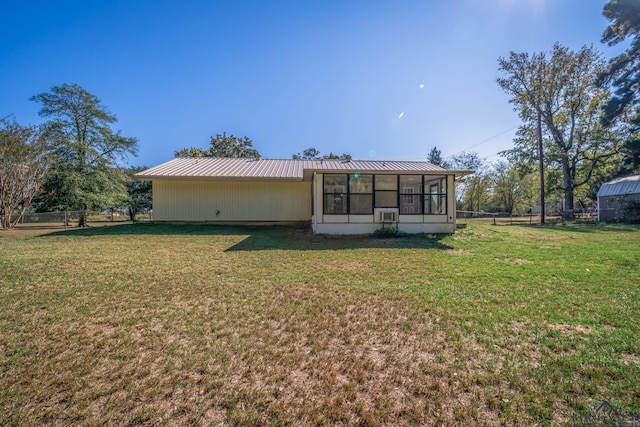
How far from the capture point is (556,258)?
6180 mm

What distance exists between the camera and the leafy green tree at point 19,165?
1277 centimetres

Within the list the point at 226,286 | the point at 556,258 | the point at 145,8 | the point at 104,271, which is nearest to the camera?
the point at 226,286

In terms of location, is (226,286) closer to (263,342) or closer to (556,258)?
(263,342)

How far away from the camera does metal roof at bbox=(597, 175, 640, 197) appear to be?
1644cm

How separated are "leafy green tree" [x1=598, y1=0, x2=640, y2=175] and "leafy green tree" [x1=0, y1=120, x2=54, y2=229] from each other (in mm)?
33347

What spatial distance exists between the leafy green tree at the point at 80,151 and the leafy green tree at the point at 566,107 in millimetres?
28900

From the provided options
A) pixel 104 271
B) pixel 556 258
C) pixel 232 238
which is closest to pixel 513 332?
pixel 556 258

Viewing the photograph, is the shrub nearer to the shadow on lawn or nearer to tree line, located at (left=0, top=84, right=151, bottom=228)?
the shadow on lawn

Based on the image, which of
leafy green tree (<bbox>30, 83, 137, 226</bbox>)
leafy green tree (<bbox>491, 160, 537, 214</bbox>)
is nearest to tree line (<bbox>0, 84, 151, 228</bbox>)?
leafy green tree (<bbox>30, 83, 137, 226</bbox>)

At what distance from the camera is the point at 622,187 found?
17109 mm

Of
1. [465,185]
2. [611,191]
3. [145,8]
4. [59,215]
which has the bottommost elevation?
[59,215]

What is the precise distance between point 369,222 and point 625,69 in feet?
68.3

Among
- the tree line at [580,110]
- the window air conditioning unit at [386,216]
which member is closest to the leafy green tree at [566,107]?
the tree line at [580,110]

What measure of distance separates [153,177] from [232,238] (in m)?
5.58
